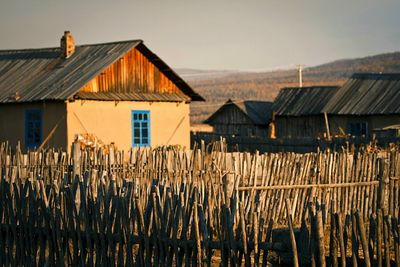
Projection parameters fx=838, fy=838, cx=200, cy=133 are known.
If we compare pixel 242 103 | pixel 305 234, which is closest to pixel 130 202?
pixel 305 234

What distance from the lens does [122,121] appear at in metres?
28.5

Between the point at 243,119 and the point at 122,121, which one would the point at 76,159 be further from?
the point at 243,119

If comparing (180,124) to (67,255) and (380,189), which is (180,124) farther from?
(67,255)

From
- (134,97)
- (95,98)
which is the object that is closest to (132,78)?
(134,97)

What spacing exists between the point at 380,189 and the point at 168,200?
6.77 meters

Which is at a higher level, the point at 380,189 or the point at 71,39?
the point at 71,39

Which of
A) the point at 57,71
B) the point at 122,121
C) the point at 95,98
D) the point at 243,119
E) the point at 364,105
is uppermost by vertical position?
the point at 243,119

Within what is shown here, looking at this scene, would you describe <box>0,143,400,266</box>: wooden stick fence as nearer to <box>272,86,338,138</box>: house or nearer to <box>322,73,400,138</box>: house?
<box>322,73,400,138</box>: house

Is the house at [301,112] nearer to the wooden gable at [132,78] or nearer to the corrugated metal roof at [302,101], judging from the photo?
the corrugated metal roof at [302,101]

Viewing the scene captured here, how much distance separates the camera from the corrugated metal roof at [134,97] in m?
27.3

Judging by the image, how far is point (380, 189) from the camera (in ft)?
48.4

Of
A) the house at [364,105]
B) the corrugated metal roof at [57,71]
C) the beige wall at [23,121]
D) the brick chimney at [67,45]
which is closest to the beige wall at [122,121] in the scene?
the beige wall at [23,121]

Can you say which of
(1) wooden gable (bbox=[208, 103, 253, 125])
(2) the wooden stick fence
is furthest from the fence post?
(1) wooden gable (bbox=[208, 103, 253, 125])

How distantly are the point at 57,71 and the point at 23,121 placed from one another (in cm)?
229
